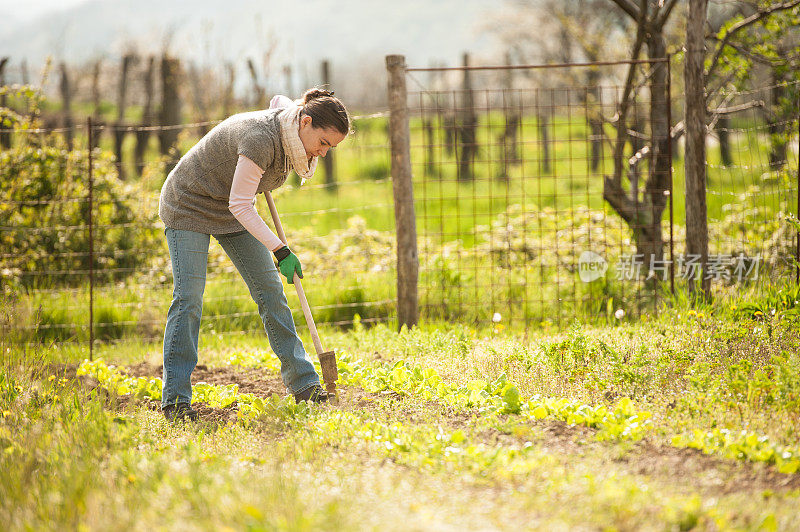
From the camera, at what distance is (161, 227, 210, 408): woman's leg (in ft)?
11.3

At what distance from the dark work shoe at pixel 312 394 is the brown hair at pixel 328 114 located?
1.25 metres

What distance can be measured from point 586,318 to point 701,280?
2.85 feet

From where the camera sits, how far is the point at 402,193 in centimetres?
511

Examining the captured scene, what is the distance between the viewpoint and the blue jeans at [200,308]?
3.46 m

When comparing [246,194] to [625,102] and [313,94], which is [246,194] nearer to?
Result: [313,94]

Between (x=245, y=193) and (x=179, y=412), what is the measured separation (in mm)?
1084

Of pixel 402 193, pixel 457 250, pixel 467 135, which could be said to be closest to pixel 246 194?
pixel 402 193

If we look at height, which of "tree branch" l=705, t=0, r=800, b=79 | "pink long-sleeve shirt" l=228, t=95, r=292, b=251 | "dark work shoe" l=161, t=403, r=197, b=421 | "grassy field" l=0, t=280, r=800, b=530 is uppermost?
"tree branch" l=705, t=0, r=800, b=79

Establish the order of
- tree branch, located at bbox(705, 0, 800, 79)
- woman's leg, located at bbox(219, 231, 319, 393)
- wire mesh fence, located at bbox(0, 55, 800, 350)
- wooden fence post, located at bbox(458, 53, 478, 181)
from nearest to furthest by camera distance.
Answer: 1. woman's leg, located at bbox(219, 231, 319, 393)
2. wooden fence post, located at bbox(458, 53, 478, 181)
3. tree branch, located at bbox(705, 0, 800, 79)
4. wire mesh fence, located at bbox(0, 55, 800, 350)

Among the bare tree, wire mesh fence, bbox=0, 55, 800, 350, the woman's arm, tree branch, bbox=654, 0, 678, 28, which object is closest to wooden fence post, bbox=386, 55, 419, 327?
wire mesh fence, bbox=0, 55, 800, 350

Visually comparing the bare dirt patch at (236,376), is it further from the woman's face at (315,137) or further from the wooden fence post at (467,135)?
the wooden fence post at (467,135)

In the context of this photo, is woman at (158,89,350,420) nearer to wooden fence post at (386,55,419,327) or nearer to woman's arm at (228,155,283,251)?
woman's arm at (228,155,283,251)

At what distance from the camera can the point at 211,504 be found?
1.92m

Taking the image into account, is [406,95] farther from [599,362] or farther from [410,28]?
[410,28]
